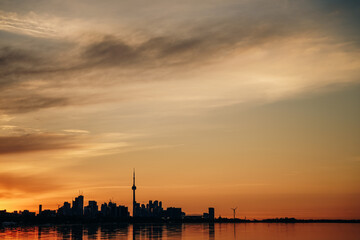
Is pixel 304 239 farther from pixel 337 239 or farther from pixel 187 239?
pixel 187 239

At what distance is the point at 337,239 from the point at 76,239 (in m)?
110

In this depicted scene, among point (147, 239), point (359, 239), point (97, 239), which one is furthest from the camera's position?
point (359, 239)

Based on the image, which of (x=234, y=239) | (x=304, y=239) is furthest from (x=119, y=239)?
(x=304, y=239)

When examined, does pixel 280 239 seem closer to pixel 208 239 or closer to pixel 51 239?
pixel 208 239

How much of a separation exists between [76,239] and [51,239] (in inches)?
384

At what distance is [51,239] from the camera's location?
15112cm

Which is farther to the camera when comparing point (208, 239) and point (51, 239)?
point (208, 239)

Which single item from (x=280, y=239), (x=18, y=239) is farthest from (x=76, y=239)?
(x=280, y=239)

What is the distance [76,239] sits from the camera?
150m

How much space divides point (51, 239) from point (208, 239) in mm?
61936

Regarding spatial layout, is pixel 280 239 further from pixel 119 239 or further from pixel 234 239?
pixel 119 239

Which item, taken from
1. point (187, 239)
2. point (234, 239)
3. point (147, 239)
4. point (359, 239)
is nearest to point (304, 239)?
point (359, 239)

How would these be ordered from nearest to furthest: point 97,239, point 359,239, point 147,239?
point 97,239 < point 147,239 < point 359,239

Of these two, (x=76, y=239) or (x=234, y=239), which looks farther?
(x=234, y=239)
